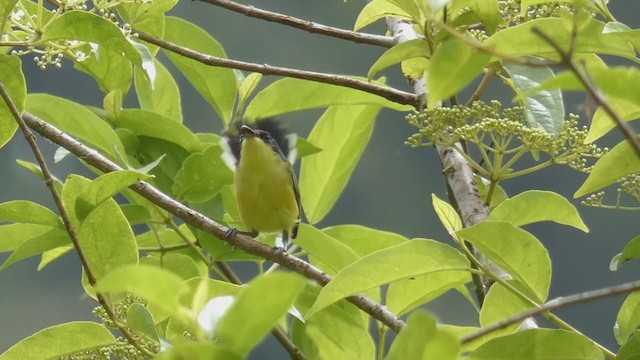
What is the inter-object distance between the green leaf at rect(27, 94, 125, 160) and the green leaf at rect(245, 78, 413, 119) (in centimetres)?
30

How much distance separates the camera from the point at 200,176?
2.08 metres

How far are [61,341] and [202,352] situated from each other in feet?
2.75

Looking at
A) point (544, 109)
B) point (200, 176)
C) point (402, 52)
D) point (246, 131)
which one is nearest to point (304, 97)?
point (200, 176)

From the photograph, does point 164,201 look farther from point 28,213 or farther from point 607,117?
point 607,117

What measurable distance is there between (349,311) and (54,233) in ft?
1.69

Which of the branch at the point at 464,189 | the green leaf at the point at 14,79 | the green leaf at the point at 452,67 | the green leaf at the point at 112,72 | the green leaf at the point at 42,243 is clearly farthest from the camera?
the green leaf at the point at 112,72

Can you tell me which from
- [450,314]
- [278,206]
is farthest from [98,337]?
[450,314]

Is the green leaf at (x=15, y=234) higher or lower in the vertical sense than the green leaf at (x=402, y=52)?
lower

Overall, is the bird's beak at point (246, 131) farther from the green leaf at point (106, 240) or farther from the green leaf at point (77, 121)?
the green leaf at point (106, 240)

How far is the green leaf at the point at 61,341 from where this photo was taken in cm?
157

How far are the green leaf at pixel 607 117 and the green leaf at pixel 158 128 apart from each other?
826 millimetres

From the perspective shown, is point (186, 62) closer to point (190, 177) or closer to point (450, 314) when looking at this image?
point (190, 177)

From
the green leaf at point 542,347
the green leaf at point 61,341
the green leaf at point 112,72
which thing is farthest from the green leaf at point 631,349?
the green leaf at point 112,72

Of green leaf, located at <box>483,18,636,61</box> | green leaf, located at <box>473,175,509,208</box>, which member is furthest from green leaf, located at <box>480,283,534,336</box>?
green leaf, located at <box>473,175,509,208</box>
